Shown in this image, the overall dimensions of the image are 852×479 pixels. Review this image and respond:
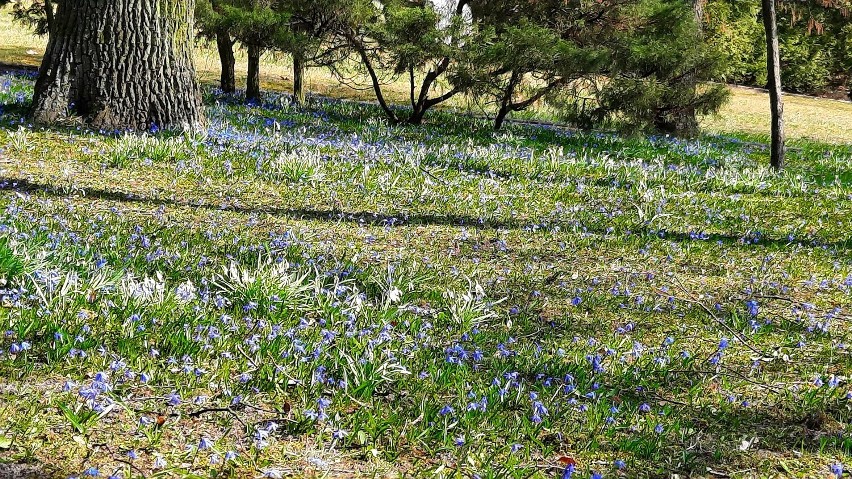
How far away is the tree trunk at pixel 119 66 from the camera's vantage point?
27.4 ft

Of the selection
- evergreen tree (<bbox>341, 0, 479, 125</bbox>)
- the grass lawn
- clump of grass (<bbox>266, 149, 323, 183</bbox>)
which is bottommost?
the grass lawn

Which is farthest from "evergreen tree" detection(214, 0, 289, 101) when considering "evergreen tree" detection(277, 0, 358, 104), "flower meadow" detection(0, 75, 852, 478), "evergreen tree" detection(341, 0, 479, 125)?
"flower meadow" detection(0, 75, 852, 478)

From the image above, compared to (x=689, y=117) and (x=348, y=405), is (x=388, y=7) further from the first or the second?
(x=348, y=405)

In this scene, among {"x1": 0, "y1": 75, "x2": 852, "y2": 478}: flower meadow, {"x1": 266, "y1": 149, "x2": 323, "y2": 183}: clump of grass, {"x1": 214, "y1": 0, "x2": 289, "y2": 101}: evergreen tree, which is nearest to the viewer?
{"x1": 0, "y1": 75, "x2": 852, "y2": 478}: flower meadow

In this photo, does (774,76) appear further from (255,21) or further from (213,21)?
(213,21)

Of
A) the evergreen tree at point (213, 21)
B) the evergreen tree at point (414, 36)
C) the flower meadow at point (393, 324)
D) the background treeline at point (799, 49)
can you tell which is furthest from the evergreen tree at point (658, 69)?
the background treeline at point (799, 49)

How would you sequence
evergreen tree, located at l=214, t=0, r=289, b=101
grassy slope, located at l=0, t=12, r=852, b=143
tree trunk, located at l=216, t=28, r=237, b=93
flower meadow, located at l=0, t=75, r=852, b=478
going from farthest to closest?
grassy slope, located at l=0, t=12, r=852, b=143 < tree trunk, located at l=216, t=28, r=237, b=93 < evergreen tree, located at l=214, t=0, r=289, b=101 < flower meadow, located at l=0, t=75, r=852, b=478

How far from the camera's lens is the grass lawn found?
9.39ft

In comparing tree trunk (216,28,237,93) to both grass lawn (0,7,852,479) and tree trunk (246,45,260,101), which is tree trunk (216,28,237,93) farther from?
grass lawn (0,7,852,479)

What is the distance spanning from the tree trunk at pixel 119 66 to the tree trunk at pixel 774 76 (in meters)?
7.19

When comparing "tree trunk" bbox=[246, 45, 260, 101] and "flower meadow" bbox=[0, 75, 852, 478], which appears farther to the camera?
"tree trunk" bbox=[246, 45, 260, 101]

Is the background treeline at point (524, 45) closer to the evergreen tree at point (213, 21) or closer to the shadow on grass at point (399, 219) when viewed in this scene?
the evergreen tree at point (213, 21)

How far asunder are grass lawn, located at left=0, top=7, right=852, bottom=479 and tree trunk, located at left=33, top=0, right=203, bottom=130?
576 mm

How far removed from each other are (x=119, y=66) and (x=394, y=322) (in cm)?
579
